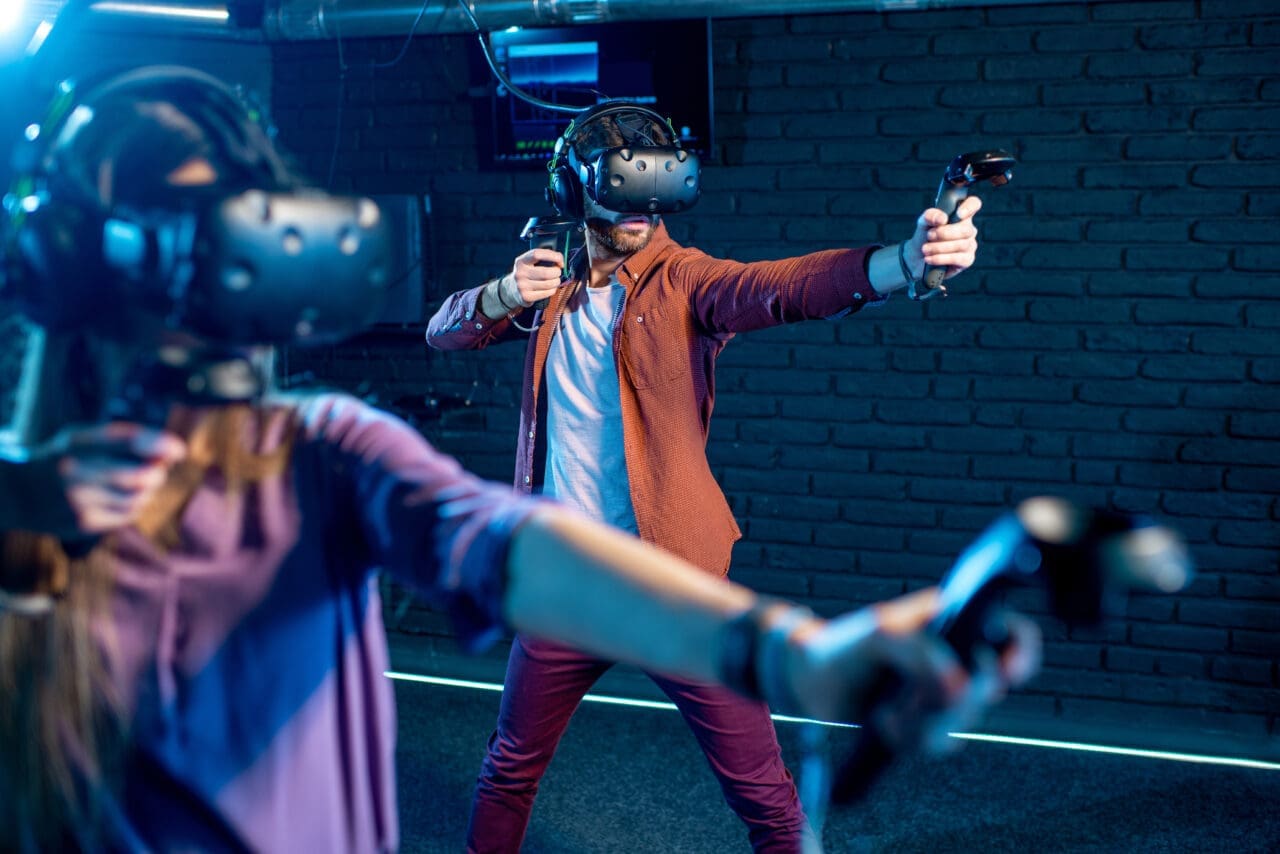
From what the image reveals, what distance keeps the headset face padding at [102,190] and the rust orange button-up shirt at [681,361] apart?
4.04ft

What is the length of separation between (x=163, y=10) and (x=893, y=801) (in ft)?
10.2

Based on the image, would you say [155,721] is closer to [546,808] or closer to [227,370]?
[227,370]

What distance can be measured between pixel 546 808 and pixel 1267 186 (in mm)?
2639

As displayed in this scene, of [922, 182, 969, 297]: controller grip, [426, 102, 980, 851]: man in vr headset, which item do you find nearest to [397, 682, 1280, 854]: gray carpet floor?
[426, 102, 980, 851]: man in vr headset

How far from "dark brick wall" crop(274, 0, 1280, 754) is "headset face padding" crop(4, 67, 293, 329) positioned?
2.61m

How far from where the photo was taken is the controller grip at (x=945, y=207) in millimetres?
1594

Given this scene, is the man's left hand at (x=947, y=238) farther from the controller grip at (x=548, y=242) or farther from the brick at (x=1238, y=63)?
the brick at (x=1238, y=63)

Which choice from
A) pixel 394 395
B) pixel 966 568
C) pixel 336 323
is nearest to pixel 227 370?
pixel 336 323

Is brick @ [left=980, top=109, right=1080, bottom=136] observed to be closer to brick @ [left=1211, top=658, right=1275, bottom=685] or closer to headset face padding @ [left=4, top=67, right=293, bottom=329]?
brick @ [left=1211, top=658, right=1275, bottom=685]

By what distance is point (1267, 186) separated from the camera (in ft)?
9.41

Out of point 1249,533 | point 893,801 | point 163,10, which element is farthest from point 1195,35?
point 163,10

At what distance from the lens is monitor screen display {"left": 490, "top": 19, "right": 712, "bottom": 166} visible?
3154mm

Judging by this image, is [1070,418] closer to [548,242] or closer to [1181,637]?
[1181,637]

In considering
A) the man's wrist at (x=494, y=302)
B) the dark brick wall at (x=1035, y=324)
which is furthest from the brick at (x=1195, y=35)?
the man's wrist at (x=494, y=302)
